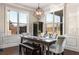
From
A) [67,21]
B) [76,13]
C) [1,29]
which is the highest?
[76,13]

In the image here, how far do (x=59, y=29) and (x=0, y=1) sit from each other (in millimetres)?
1188

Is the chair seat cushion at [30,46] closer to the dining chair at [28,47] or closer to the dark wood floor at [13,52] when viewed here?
the dining chair at [28,47]

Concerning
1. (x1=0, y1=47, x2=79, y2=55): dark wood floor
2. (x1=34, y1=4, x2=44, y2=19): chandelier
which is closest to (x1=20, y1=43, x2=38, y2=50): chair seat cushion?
(x1=0, y1=47, x2=79, y2=55): dark wood floor

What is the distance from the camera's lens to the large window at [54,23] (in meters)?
1.82

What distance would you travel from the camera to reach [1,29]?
5.87ft

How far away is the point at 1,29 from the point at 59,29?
1.04 meters

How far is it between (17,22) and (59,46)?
0.91 m

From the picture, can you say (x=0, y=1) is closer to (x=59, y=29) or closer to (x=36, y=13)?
(x=36, y=13)

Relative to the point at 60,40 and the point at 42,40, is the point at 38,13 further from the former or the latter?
the point at 60,40

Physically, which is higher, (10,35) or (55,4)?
(55,4)

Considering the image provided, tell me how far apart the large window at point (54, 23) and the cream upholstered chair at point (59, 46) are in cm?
11

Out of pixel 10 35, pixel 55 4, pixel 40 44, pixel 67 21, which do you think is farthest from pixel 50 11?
pixel 10 35

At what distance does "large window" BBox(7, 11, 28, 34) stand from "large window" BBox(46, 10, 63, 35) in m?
0.43

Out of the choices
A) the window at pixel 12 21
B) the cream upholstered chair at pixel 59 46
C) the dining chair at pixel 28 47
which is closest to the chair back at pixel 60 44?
the cream upholstered chair at pixel 59 46
